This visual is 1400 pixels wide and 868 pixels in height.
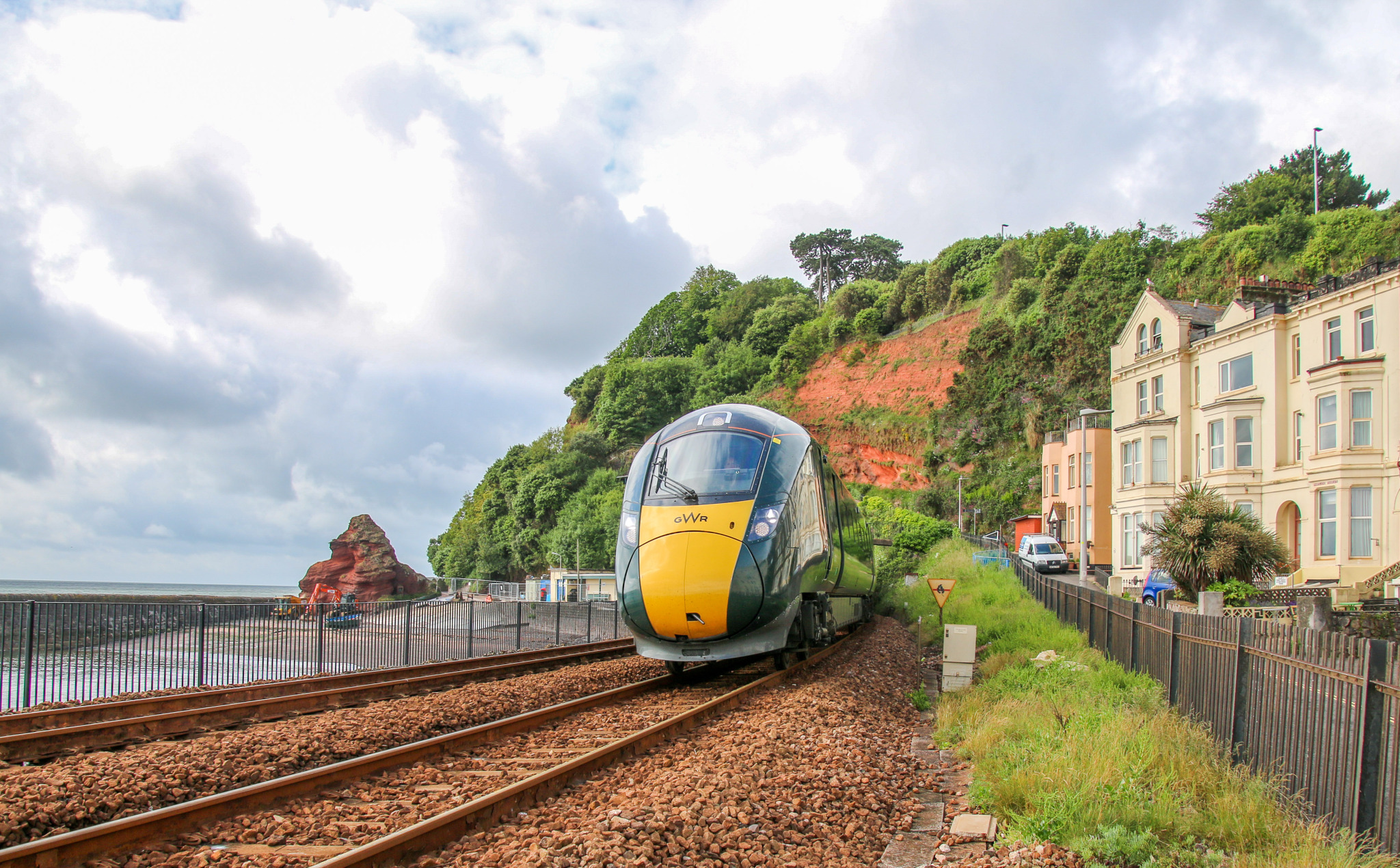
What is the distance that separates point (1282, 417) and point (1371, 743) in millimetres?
28889

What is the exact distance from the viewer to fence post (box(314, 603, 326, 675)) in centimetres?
1508

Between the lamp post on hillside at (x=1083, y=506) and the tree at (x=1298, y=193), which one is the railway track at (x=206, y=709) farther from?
the tree at (x=1298, y=193)

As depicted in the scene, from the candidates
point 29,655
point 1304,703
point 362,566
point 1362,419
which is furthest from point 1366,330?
point 362,566

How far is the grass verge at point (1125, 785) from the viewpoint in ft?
17.3

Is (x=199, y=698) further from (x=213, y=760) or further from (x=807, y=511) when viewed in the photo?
(x=807, y=511)

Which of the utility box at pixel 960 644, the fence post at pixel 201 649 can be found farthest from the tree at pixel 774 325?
the fence post at pixel 201 649

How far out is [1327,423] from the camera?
27.4 metres

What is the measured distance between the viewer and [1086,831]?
221 inches

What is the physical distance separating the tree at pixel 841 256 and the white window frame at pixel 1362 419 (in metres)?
82.8

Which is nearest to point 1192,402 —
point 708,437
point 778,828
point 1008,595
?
point 1008,595

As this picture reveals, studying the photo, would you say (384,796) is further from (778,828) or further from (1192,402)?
(1192,402)

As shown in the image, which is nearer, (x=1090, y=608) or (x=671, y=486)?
(x=671, y=486)

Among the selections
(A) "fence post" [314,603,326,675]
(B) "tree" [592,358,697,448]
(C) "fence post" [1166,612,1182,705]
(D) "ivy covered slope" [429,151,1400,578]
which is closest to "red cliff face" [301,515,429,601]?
(D) "ivy covered slope" [429,151,1400,578]

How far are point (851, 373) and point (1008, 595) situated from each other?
176 ft
